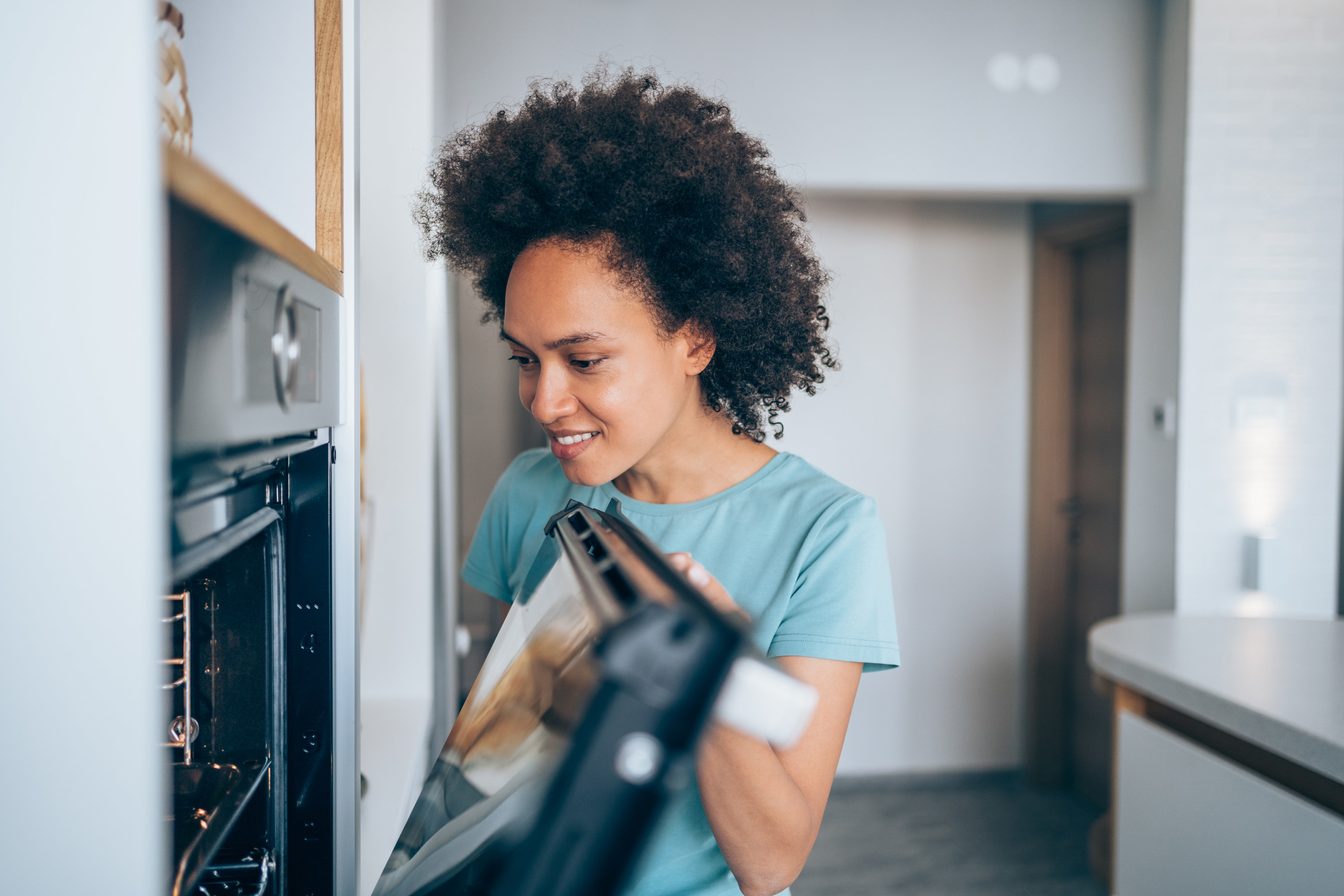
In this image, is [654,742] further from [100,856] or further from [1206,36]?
[1206,36]

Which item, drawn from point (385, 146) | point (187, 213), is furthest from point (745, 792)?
point (385, 146)

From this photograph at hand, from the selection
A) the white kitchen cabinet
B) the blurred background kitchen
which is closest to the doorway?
the blurred background kitchen

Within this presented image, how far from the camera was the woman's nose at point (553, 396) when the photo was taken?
3.11ft

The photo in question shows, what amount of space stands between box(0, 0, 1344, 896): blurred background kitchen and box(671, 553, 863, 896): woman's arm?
324mm

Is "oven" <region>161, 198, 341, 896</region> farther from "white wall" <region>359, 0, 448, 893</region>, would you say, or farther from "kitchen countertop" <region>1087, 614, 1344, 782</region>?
"kitchen countertop" <region>1087, 614, 1344, 782</region>

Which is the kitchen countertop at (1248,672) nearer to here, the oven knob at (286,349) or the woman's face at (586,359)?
the woman's face at (586,359)

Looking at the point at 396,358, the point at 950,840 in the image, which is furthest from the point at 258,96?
the point at 950,840

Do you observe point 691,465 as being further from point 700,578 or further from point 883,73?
point 883,73

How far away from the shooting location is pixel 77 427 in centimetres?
29

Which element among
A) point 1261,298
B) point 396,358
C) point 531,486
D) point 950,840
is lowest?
point 950,840

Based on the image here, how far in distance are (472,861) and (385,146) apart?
1661 millimetres

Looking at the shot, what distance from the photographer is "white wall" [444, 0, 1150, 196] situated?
9.37 ft

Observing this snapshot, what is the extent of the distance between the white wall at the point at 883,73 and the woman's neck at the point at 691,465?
2.00 metres

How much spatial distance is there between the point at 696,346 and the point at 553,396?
0.26 metres
